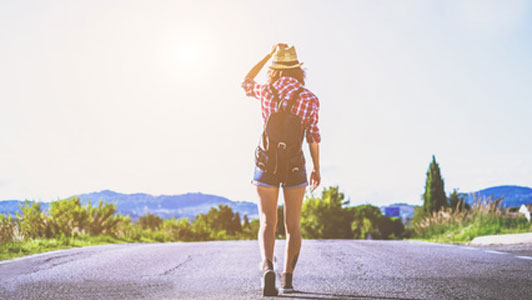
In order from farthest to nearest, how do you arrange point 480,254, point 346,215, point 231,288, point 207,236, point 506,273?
point 346,215, point 207,236, point 480,254, point 506,273, point 231,288

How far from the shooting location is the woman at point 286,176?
4.04 m

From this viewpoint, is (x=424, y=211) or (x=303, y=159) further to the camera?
(x=424, y=211)

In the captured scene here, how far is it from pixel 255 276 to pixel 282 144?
1976 mm

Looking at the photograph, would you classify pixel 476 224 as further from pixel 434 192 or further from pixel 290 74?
pixel 434 192

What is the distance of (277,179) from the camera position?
13.2 ft

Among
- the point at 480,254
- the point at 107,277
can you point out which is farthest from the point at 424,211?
the point at 107,277

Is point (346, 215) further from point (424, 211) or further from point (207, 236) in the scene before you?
point (424, 211)

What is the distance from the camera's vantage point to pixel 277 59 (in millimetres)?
4273

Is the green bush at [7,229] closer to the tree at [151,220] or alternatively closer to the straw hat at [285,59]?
the straw hat at [285,59]

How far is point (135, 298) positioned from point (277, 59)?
7.52 ft

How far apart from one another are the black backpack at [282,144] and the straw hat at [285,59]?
0.29 m

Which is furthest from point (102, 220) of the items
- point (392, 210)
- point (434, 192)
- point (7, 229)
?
point (392, 210)

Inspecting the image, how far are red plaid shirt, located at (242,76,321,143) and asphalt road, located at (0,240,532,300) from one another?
4.31 feet

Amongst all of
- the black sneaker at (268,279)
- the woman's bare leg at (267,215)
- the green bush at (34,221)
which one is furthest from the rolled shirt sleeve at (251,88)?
the green bush at (34,221)
